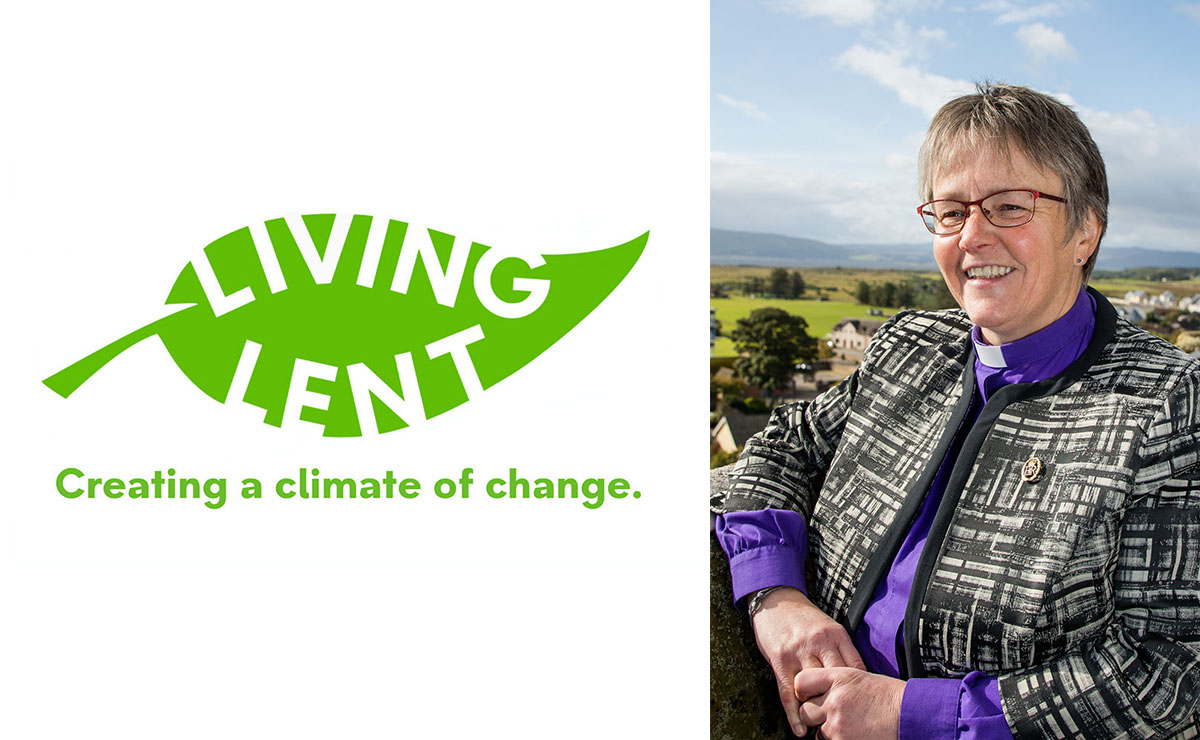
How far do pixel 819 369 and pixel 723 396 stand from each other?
6427 mm

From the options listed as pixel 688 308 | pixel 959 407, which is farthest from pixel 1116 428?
pixel 688 308

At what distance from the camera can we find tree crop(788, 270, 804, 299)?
207 feet

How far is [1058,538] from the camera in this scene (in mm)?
1718

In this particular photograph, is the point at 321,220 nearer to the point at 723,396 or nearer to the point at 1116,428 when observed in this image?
the point at 1116,428

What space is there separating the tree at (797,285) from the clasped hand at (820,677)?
61.8 meters

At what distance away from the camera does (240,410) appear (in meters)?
2.08

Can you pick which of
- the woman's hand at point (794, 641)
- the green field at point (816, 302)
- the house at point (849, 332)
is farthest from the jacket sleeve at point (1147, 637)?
the green field at point (816, 302)

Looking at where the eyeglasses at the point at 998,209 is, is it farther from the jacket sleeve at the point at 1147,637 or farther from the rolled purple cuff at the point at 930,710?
the rolled purple cuff at the point at 930,710

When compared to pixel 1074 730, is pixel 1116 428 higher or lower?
higher

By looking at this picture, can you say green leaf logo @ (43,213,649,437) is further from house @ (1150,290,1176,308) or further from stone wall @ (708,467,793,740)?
house @ (1150,290,1176,308)

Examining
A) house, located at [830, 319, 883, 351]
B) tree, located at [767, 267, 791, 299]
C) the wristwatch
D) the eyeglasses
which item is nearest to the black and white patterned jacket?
the wristwatch

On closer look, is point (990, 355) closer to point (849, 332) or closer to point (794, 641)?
point (794, 641)

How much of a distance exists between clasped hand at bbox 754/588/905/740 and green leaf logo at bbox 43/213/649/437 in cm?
89

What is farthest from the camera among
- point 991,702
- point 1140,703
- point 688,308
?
point 688,308
